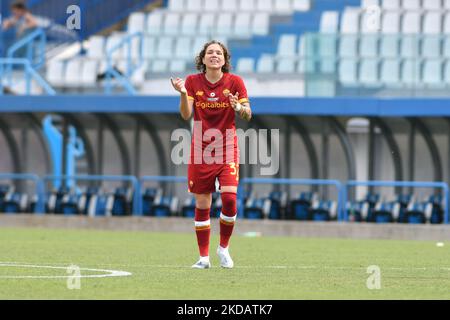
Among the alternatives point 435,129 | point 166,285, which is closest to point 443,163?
point 435,129

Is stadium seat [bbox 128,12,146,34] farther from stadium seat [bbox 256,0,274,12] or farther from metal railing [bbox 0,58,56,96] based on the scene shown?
metal railing [bbox 0,58,56,96]

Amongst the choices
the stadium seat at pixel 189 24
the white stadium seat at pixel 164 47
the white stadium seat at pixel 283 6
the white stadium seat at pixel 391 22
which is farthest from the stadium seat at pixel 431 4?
the white stadium seat at pixel 164 47

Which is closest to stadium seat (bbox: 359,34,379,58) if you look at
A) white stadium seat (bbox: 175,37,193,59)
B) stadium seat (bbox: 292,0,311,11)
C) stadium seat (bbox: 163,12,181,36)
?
white stadium seat (bbox: 175,37,193,59)

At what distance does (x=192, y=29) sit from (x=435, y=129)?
712 cm

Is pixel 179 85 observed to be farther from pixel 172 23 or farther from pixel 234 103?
pixel 172 23

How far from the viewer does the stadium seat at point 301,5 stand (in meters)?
31.7

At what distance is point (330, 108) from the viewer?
79.2 ft

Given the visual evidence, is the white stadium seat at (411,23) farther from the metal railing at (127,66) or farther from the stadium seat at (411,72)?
the metal railing at (127,66)

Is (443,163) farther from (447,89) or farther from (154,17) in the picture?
(154,17)

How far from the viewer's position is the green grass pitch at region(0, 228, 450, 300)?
9.60 meters

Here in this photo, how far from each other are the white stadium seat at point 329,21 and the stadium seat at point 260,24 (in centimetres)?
154

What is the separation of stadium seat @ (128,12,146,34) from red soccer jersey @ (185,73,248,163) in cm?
1955

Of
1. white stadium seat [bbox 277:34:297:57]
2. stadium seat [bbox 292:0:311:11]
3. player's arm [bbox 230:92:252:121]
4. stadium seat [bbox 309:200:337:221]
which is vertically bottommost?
stadium seat [bbox 309:200:337:221]

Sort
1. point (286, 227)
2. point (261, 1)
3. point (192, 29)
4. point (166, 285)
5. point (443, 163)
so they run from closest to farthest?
point (166, 285) → point (286, 227) → point (443, 163) → point (192, 29) → point (261, 1)
